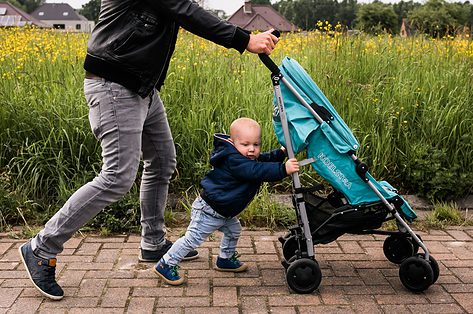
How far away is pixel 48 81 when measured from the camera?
595 cm

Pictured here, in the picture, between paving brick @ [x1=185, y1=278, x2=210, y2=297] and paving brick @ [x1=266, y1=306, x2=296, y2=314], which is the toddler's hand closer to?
paving brick @ [x1=266, y1=306, x2=296, y2=314]

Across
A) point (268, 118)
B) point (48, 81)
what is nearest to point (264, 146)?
point (268, 118)

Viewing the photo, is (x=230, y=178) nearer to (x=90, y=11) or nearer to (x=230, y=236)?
(x=230, y=236)

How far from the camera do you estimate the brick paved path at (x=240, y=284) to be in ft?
11.5

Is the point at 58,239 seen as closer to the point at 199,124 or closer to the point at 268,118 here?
the point at 199,124

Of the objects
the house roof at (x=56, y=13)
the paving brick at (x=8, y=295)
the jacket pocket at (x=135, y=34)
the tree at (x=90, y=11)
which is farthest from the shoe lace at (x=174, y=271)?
the house roof at (x=56, y=13)

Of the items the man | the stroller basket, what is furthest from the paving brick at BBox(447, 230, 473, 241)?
the man

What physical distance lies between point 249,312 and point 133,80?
4.49 feet

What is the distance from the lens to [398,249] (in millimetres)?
4125

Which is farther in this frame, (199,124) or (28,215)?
(199,124)

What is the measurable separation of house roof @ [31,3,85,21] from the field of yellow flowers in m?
115

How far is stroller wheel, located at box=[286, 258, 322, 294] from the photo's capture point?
3.66 m

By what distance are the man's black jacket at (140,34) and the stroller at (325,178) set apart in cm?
33

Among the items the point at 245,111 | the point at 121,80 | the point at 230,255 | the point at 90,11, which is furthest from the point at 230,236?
the point at 90,11
